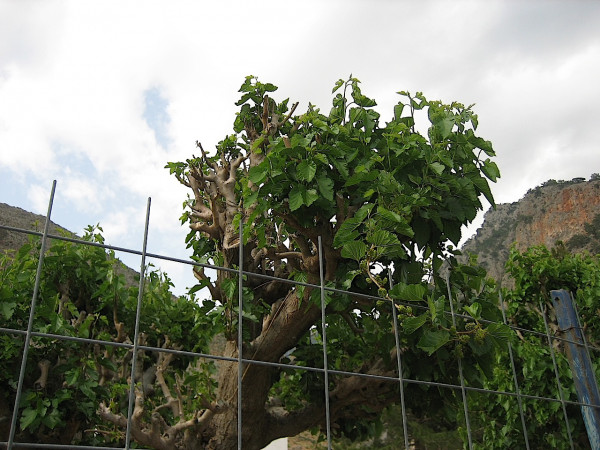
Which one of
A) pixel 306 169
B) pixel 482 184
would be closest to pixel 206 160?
pixel 306 169

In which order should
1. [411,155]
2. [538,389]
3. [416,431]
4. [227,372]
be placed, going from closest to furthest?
[411,155], [227,372], [538,389], [416,431]

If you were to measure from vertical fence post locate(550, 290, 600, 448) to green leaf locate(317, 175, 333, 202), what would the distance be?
2069 mm

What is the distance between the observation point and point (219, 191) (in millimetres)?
4922

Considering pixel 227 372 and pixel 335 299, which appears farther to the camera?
pixel 227 372

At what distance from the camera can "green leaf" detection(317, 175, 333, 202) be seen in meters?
3.55

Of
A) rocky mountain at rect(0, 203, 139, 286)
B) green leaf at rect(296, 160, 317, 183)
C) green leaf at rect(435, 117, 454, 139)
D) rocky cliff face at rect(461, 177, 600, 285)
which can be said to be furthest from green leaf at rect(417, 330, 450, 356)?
rocky cliff face at rect(461, 177, 600, 285)

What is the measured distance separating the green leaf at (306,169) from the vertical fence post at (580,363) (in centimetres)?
224

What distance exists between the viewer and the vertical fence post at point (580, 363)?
13.2 feet

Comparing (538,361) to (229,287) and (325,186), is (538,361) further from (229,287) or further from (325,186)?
(229,287)

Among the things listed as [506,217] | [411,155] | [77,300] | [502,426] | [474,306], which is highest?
[506,217]

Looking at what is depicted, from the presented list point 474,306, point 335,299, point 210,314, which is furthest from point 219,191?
point 474,306

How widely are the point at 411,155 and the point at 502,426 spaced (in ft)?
12.8

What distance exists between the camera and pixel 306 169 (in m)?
3.54

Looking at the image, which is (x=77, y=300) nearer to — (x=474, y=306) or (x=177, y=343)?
(x=177, y=343)
